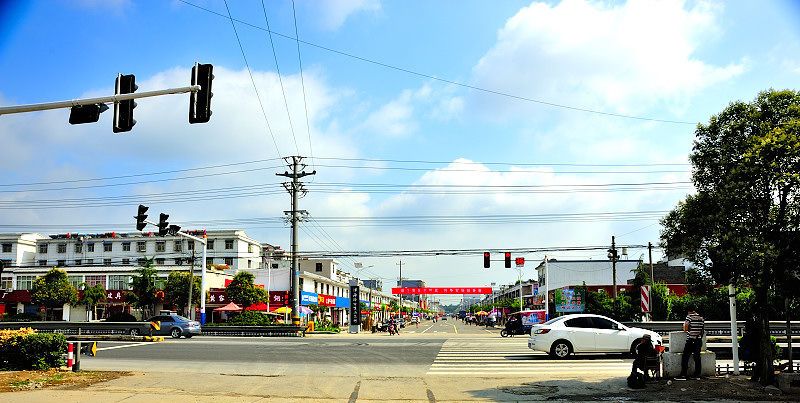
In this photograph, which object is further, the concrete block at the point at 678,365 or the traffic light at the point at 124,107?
the concrete block at the point at 678,365

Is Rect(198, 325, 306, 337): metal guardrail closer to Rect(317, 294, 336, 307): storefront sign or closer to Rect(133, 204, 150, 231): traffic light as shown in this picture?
Rect(133, 204, 150, 231): traffic light

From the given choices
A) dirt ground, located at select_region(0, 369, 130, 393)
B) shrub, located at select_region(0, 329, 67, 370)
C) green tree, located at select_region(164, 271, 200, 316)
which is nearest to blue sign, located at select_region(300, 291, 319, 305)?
green tree, located at select_region(164, 271, 200, 316)

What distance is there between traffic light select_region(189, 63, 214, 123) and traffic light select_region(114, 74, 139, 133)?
1487 mm

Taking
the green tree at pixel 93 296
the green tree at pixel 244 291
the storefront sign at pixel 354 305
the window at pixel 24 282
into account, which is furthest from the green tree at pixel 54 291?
the storefront sign at pixel 354 305

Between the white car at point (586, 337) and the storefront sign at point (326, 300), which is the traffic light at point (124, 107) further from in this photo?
the storefront sign at point (326, 300)

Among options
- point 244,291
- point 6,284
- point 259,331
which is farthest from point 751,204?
point 6,284

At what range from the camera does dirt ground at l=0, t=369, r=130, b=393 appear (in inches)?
563

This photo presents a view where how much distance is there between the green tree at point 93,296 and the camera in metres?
62.7

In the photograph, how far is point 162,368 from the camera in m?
19.5

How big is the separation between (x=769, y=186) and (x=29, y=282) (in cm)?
7760

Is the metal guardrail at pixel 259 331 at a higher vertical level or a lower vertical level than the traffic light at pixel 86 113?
lower

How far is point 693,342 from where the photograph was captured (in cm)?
1432

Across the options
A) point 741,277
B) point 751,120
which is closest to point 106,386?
point 741,277

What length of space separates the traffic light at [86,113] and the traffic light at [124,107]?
61 cm
